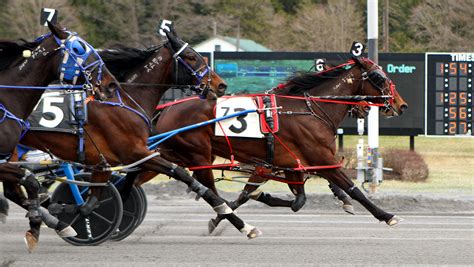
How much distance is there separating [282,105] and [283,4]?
1738 inches

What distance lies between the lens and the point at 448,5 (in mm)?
45844

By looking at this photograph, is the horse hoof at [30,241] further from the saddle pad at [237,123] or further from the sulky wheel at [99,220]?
the saddle pad at [237,123]

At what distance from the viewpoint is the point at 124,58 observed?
38.1ft

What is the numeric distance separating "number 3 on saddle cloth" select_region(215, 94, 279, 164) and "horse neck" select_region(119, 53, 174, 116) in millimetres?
1083

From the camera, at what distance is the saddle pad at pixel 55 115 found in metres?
10.7

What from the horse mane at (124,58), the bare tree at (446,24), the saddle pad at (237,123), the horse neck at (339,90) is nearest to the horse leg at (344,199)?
the horse neck at (339,90)

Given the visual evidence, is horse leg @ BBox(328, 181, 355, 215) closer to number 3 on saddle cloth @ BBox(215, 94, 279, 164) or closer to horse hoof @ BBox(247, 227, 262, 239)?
number 3 on saddle cloth @ BBox(215, 94, 279, 164)

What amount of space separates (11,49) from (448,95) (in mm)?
13744

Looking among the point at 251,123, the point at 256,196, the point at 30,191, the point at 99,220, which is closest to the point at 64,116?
the point at 30,191

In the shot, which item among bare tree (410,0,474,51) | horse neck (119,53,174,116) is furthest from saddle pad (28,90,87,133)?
bare tree (410,0,474,51)

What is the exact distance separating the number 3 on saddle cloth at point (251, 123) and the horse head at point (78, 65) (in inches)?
89.0

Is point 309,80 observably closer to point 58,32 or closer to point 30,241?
point 58,32

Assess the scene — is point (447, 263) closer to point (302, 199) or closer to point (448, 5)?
point (302, 199)

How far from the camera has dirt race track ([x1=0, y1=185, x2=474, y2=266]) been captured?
9883mm
